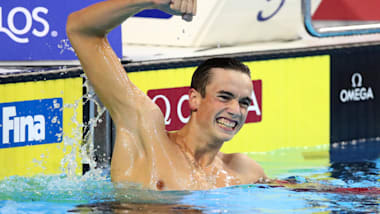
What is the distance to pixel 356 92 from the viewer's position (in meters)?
7.04

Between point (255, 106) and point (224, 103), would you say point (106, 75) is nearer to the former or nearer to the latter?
point (224, 103)

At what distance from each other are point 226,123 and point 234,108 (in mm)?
75

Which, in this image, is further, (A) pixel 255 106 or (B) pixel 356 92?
(B) pixel 356 92

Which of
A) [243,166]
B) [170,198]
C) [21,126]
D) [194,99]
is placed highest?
[194,99]

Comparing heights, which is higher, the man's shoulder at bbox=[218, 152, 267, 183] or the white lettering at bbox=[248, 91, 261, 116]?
the white lettering at bbox=[248, 91, 261, 116]

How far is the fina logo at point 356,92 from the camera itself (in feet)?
22.9

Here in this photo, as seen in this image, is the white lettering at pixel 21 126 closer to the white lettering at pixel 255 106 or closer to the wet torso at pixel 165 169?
the wet torso at pixel 165 169

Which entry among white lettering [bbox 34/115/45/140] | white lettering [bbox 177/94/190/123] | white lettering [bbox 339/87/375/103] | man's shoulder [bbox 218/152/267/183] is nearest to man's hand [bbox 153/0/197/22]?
man's shoulder [bbox 218/152/267/183]

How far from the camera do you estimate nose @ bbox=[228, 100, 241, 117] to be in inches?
153

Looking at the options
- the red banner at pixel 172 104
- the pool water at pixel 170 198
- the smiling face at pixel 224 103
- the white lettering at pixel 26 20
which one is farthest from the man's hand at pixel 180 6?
the red banner at pixel 172 104

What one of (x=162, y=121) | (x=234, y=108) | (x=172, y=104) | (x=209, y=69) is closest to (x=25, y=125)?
(x=172, y=104)

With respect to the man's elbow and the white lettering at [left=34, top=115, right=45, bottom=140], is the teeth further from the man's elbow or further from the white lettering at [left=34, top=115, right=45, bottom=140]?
the white lettering at [left=34, top=115, right=45, bottom=140]

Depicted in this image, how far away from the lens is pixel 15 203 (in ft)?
14.0

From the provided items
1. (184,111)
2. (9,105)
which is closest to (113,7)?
(9,105)
